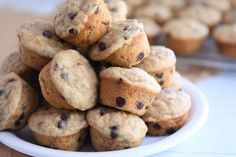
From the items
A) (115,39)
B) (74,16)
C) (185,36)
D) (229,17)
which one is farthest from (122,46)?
(229,17)

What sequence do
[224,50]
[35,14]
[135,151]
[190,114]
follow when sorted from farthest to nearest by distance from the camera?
[35,14], [224,50], [190,114], [135,151]

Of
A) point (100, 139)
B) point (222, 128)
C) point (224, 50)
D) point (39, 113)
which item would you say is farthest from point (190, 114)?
point (224, 50)

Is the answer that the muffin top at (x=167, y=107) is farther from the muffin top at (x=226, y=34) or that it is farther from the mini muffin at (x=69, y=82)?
the muffin top at (x=226, y=34)

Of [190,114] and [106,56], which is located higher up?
[106,56]

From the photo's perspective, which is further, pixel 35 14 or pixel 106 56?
pixel 35 14

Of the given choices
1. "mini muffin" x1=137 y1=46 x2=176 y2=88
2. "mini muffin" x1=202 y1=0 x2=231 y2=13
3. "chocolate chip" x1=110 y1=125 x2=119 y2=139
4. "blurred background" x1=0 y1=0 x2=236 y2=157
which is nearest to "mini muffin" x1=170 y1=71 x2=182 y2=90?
"mini muffin" x1=137 y1=46 x2=176 y2=88

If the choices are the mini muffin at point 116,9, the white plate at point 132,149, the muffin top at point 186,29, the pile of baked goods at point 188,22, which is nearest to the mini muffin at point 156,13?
the pile of baked goods at point 188,22

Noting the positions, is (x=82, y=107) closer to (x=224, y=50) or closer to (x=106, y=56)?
(x=106, y=56)

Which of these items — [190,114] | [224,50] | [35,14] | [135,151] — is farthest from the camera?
[35,14]
